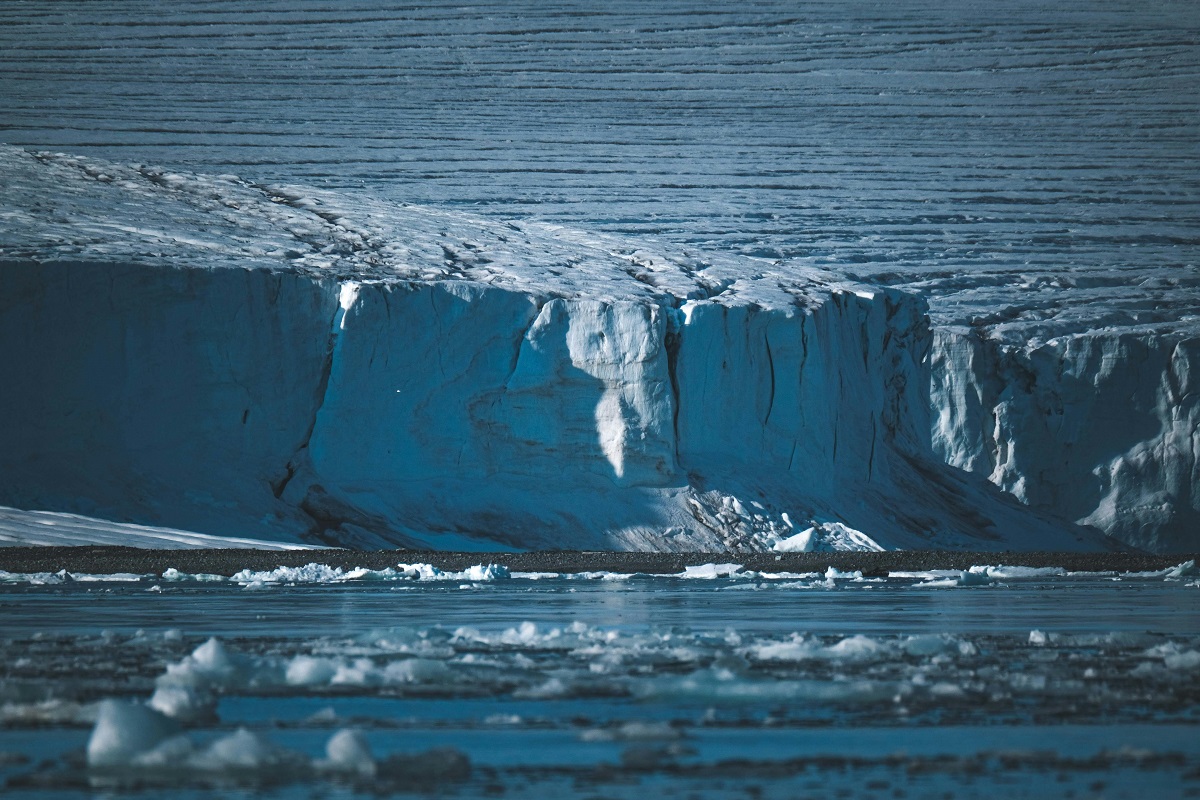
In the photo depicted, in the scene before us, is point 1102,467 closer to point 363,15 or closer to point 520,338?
point 520,338

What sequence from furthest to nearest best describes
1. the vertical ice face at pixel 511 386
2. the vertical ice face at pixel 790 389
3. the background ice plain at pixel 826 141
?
the background ice plain at pixel 826 141
the vertical ice face at pixel 790 389
the vertical ice face at pixel 511 386

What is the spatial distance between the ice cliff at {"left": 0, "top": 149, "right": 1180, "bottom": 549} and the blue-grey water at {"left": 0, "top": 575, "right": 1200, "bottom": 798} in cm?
772

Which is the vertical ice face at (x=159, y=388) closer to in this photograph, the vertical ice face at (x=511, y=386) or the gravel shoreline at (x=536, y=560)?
the vertical ice face at (x=511, y=386)

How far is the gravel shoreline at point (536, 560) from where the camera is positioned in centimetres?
1169

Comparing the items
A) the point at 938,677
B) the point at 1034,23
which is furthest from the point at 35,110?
the point at 938,677

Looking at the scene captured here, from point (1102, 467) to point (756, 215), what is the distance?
6503 mm

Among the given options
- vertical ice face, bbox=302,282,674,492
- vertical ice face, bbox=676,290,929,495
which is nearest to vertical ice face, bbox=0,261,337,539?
vertical ice face, bbox=302,282,674,492

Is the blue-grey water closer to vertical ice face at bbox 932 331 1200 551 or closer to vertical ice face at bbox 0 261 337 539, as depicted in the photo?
vertical ice face at bbox 0 261 337 539

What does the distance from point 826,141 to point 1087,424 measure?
7739mm

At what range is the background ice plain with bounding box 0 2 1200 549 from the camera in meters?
22.6

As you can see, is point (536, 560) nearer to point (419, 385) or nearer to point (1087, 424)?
point (419, 385)

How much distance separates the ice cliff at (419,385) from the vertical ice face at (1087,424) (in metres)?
4.21

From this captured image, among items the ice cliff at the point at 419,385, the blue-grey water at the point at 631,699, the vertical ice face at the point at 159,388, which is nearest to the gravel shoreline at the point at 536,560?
the ice cliff at the point at 419,385

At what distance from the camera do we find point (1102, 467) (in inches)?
885
